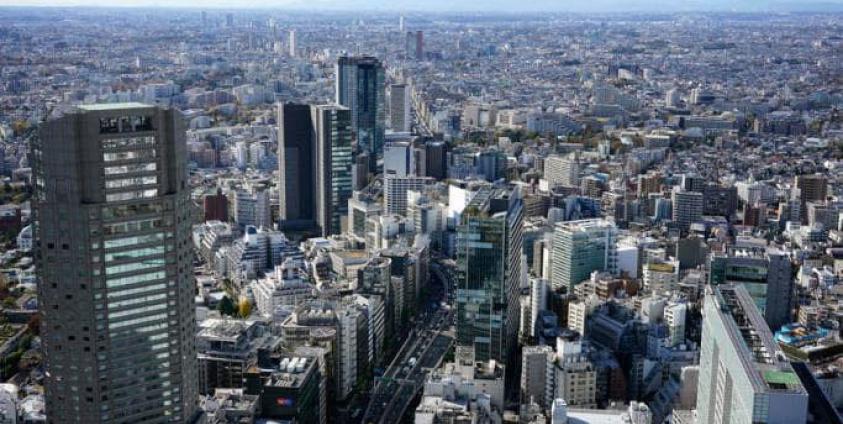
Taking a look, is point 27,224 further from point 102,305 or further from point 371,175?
point 102,305

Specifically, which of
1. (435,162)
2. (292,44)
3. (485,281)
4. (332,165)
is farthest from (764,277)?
(292,44)

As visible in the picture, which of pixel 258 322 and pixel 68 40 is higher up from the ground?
pixel 68 40

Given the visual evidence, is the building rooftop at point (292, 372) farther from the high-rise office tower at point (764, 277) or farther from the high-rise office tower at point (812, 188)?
the high-rise office tower at point (812, 188)

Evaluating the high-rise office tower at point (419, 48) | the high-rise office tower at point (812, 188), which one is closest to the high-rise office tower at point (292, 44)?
the high-rise office tower at point (419, 48)

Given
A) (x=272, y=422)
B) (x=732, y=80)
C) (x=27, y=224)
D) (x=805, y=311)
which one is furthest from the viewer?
(x=732, y=80)

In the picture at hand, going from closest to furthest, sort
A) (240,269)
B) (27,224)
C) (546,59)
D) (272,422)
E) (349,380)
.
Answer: (272,422) < (349,380) < (240,269) < (27,224) < (546,59)

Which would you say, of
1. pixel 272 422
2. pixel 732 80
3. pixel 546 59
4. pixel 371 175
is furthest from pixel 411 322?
pixel 546 59

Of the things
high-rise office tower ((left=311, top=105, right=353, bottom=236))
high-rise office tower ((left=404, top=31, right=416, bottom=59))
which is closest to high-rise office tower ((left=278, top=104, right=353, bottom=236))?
high-rise office tower ((left=311, top=105, right=353, bottom=236))
